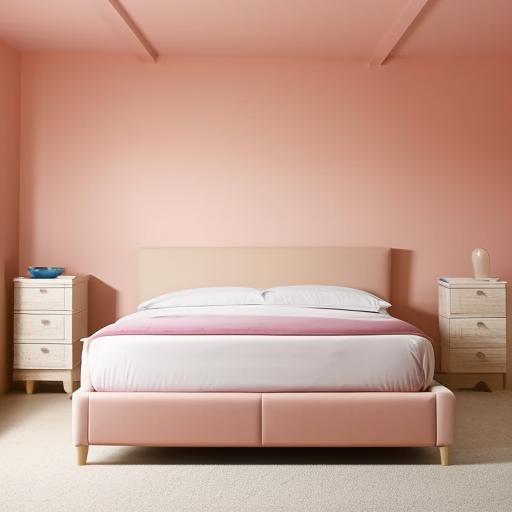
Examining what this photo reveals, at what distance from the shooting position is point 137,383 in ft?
10.5

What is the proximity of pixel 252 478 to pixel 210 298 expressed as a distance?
155 centimetres

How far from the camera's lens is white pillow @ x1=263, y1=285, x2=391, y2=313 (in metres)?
4.34

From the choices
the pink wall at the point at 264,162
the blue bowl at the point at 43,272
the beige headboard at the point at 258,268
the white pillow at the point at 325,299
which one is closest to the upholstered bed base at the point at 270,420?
the white pillow at the point at 325,299

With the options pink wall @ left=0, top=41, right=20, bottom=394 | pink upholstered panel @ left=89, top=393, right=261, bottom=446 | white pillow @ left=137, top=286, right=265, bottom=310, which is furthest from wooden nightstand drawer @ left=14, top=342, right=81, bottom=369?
pink upholstered panel @ left=89, top=393, right=261, bottom=446

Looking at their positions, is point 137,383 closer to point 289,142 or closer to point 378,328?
point 378,328

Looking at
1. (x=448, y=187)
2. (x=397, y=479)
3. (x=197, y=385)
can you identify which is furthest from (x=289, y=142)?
(x=397, y=479)

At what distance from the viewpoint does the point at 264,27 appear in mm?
4391

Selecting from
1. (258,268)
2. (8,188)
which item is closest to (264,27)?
(258,268)

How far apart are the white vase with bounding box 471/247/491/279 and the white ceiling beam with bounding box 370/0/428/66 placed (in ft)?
4.95

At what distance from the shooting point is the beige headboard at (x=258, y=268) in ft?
16.3

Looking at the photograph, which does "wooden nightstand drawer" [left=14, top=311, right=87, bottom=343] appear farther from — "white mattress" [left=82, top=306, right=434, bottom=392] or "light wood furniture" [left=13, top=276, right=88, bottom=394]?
"white mattress" [left=82, top=306, right=434, bottom=392]

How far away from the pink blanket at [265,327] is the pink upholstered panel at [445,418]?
1.14 feet

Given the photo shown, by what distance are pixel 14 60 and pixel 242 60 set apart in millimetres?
1611

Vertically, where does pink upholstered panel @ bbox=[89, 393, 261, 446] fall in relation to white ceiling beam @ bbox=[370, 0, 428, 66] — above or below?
below
